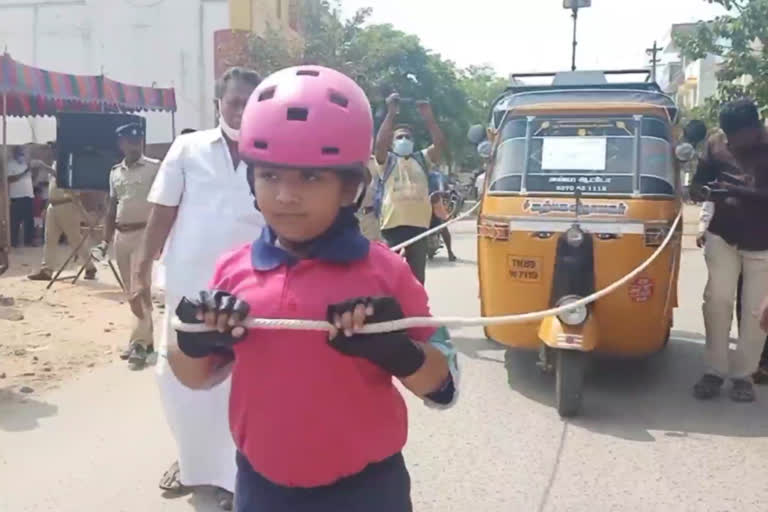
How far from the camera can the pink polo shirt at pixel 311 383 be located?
2.02 m

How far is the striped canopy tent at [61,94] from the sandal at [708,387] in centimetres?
1033

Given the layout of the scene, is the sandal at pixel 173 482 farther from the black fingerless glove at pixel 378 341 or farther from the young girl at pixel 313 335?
the black fingerless glove at pixel 378 341

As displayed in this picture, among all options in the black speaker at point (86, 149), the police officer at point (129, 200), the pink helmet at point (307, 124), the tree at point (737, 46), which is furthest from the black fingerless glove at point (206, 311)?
the tree at point (737, 46)

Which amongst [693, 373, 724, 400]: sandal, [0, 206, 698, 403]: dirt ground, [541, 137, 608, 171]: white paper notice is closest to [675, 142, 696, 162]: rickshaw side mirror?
[541, 137, 608, 171]: white paper notice

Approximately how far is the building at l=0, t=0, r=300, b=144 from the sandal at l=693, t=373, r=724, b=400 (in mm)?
23926

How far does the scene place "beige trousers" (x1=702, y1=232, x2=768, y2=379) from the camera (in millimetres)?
5832

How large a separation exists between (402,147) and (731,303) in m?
3.26

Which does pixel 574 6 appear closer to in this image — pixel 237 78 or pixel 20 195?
pixel 20 195

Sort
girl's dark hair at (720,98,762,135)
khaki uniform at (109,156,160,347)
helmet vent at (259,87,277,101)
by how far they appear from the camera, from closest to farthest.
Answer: helmet vent at (259,87,277,101) → girl's dark hair at (720,98,762,135) → khaki uniform at (109,156,160,347)

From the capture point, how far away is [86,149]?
12.0 meters

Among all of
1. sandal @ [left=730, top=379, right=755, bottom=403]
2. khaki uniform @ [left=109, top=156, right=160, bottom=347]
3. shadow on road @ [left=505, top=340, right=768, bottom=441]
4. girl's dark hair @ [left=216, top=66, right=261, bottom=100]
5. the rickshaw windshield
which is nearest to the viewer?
girl's dark hair @ [left=216, top=66, right=261, bottom=100]

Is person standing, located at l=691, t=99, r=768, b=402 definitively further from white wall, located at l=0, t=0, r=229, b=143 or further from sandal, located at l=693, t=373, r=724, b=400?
white wall, located at l=0, t=0, r=229, b=143

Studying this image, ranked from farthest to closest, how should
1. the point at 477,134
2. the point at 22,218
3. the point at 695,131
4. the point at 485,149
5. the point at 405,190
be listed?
the point at 22,218, the point at 405,190, the point at 477,134, the point at 485,149, the point at 695,131

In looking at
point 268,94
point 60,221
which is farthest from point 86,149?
point 268,94
